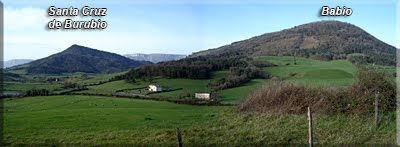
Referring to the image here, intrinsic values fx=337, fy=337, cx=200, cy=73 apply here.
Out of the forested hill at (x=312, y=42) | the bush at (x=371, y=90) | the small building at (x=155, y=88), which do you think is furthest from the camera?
the forested hill at (x=312, y=42)

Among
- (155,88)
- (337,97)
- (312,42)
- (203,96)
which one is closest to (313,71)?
(203,96)

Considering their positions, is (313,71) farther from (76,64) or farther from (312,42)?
(76,64)

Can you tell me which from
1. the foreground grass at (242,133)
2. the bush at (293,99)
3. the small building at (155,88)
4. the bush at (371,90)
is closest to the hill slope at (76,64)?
the small building at (155,88)

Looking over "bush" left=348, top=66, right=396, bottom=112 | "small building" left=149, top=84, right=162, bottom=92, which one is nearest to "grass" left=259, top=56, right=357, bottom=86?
"small building" left=149, top=84, right=162, bottom=92

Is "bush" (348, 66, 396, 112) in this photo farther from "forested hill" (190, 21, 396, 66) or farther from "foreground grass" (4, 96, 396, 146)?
"forested hill" (190, 21, 396, 66)

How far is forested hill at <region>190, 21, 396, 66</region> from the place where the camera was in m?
86.4

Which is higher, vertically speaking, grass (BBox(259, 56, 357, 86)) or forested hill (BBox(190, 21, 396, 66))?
forested hill (BBox(190, 21, 396, 66))

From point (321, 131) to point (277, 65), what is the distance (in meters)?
54.1

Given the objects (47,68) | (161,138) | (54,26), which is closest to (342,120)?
(161,138)

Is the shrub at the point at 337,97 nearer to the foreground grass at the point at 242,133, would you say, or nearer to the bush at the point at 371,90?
the bush at the point at 371,90

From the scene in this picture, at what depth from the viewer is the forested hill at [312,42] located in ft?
283

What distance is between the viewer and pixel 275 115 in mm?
16328

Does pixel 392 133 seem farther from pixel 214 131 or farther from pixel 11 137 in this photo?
pixel 11 137

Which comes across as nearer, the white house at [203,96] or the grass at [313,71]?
the white house at [203,96]
